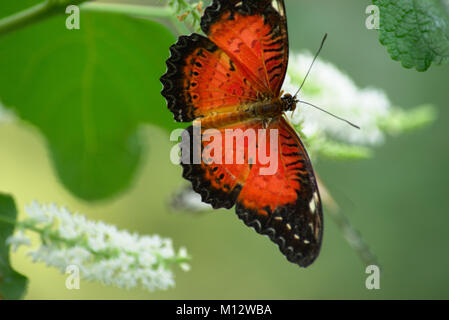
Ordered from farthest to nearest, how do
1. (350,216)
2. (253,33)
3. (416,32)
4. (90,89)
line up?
1. (350,216)
2. (90,89)
3. (253,33)
4. (416,32)

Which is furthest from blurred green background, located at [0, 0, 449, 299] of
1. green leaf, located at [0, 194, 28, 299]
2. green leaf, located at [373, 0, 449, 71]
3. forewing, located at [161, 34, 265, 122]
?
green leaf, located at [373, 0, 449, 71]

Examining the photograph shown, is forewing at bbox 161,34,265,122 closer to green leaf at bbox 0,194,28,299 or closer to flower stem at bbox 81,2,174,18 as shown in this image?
flower stem at bbox 81,2,174,18

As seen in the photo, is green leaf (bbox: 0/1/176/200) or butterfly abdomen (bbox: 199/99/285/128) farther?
green leaf (bbox: 0/1/176/200)

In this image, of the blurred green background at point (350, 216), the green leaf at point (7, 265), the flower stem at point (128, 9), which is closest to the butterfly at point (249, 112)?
the flower stem at point (128, 9)

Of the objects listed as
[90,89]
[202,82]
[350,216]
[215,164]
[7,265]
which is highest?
[350,216]

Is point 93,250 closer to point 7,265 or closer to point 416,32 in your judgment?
point 7,265

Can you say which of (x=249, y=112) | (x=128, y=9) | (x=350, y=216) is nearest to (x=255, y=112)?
(x=249, y=112)
